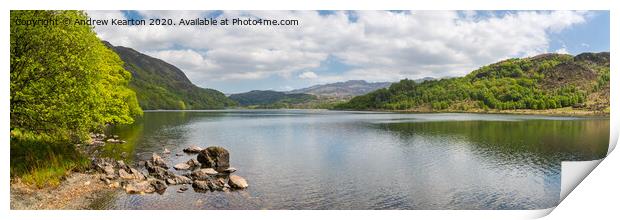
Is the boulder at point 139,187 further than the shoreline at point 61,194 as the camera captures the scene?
Yes

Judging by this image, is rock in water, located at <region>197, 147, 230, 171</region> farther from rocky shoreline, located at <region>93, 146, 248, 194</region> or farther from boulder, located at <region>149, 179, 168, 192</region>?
boulder, located at <region>149, 179, 168, 192</region>

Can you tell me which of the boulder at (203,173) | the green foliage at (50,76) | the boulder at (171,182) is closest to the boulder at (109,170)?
the boulder at (171,182)

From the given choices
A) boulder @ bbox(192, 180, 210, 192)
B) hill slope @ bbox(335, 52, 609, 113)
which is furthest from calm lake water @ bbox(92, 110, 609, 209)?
hill slope @ bbox(335, 52, 609, 113)

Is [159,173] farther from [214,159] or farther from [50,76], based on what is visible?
[50,76]

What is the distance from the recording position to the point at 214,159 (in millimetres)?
27781

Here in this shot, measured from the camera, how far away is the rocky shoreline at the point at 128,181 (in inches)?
637

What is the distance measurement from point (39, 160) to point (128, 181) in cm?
410

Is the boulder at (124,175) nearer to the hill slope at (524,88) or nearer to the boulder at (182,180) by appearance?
the boulder at (182,180)

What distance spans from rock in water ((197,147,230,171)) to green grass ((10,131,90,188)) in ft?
26.2

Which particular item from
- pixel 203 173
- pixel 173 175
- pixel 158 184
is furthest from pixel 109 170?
pixel 203 173

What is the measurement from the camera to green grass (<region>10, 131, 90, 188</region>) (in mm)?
16984

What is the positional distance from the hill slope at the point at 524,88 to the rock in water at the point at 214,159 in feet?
323

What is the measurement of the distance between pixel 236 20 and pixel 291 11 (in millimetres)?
2311
